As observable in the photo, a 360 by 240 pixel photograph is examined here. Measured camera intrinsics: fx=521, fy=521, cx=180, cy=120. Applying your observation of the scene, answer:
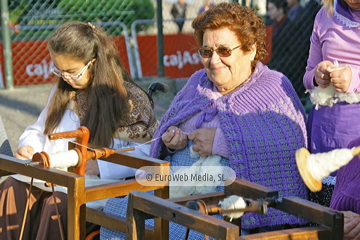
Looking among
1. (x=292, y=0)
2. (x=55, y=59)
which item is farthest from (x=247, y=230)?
(x=292, y=0)

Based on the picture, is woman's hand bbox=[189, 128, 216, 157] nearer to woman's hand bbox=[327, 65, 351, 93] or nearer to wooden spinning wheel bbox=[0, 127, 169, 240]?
wooden spinning wheel bbox=[0, 127, 169, 240]

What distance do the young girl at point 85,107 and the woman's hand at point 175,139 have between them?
0.32 metres

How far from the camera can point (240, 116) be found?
2.42 metres

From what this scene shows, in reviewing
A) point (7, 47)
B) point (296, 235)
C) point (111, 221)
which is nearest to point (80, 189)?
point (111, 221)

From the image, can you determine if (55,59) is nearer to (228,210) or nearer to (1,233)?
(1,233)

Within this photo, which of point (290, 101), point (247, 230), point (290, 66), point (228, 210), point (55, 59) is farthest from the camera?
point (290, 66)

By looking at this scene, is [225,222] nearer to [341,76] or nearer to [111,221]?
[111,221]

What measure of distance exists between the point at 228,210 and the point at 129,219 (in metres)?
0.32

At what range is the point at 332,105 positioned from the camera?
7.68ft

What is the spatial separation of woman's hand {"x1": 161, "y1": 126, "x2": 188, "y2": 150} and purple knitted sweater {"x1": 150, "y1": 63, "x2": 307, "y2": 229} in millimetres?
86

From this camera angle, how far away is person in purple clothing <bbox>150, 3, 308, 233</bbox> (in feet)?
7.63

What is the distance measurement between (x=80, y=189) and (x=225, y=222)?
612mm

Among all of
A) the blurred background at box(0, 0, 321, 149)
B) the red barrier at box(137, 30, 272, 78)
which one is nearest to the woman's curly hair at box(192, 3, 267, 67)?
the blurred background at box(0, 0, 321, 149)

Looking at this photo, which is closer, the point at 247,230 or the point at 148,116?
the point at 247,230
